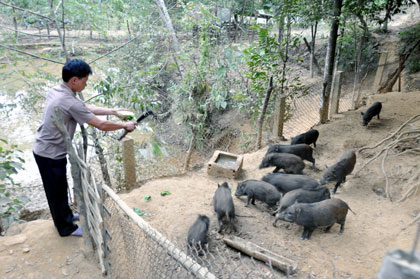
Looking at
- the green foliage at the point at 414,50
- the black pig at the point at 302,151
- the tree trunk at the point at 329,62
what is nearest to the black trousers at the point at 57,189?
the black pig at the point at 302,151

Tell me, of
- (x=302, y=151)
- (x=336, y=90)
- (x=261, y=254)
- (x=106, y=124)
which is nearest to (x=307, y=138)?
(x=302, y=151)

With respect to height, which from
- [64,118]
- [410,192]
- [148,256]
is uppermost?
[64,118]

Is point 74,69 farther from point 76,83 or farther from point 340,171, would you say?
point 340,171

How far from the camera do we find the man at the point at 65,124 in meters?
2.96

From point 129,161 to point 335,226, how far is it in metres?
3.52

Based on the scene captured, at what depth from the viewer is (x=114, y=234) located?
3.72 meters

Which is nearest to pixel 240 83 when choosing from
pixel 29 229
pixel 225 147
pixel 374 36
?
pixel 225 147

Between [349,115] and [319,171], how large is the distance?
3.01m

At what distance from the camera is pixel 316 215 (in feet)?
13.0

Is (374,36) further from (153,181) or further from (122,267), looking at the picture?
(122,267)

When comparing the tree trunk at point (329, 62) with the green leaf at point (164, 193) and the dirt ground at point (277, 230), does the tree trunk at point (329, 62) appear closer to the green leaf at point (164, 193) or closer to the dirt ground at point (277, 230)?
the dirt ground at point (277, 230)

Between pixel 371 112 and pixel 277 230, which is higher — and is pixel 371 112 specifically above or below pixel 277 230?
above

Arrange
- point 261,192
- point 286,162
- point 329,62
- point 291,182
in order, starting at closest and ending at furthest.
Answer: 1. point 261,192
2. point 291,182
3. point 286,162
4. point 329,62

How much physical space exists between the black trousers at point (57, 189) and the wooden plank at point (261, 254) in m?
1.98
